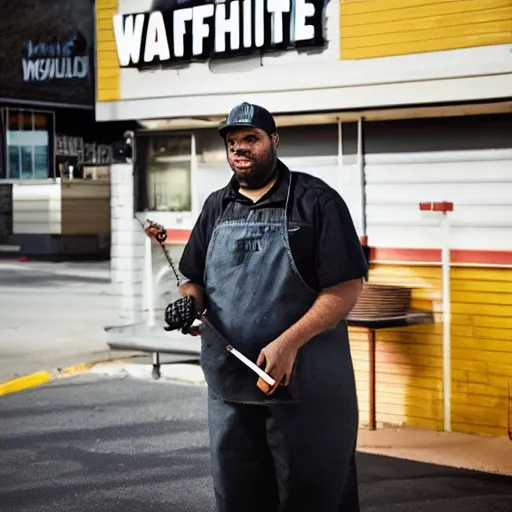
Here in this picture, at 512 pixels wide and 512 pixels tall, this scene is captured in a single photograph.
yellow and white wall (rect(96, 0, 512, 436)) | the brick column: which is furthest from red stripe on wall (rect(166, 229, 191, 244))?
yellow and white wall (rect(96, 0, 512, 436))

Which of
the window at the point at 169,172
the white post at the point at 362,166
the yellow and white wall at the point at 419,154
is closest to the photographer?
the yellow and white wall at the point at 419,154

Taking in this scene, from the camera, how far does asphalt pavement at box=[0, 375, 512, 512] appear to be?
5875mm

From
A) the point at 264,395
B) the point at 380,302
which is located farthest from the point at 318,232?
the point at 380,302

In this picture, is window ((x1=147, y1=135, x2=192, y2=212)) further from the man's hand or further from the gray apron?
the man's hand

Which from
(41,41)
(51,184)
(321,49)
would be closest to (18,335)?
(321,49)

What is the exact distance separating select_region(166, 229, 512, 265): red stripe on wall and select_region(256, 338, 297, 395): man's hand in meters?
4.04

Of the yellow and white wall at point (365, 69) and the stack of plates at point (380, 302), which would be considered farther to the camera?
the stack of plates at point (380, 302)

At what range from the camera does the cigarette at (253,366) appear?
10.9 ft

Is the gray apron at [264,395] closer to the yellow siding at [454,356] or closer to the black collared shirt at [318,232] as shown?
the black collared shirt at [318,232]

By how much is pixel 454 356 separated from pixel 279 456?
408 cm

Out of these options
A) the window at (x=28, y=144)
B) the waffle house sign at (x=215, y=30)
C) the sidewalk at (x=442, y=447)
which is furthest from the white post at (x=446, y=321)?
the window at (x=28, y=144)

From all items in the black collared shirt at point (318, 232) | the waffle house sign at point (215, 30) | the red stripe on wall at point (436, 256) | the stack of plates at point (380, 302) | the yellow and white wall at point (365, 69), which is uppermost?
the waffle house sign at point (215, 30)

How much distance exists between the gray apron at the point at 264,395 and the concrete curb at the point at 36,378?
5.96m

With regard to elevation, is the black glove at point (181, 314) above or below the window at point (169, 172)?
below
